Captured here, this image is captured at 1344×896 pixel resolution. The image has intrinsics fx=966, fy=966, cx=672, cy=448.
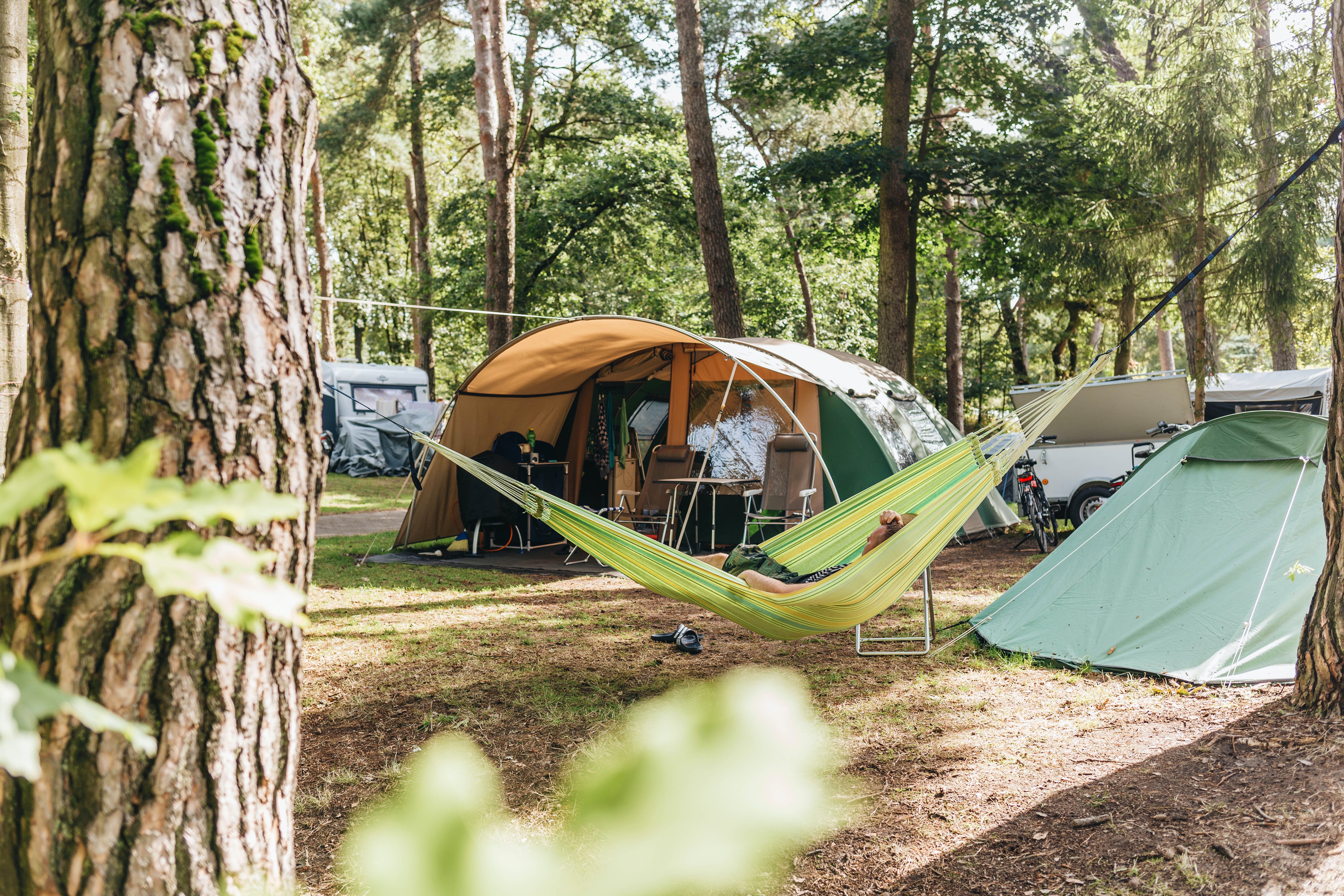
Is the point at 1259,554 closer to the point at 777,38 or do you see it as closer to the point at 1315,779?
the point at 1315,779

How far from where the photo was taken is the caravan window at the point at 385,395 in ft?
41.6

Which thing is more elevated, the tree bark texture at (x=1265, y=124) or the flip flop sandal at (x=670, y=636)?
the tree bark texture at (x=1265, y=124)

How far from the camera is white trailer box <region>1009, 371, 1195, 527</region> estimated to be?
22.6 ft

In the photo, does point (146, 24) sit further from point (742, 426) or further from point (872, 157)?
point (872, 157)

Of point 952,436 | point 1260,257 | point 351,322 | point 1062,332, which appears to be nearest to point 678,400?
point 952,436

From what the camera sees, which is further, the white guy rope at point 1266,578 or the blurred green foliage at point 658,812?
the white guy rope at point 1266,578

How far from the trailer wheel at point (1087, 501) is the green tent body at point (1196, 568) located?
2880mm

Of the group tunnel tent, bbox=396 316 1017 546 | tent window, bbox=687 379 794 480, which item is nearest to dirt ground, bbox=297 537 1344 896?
tunnel tent, bbox=396 316 1017 546

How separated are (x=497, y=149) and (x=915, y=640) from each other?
18.9 feet

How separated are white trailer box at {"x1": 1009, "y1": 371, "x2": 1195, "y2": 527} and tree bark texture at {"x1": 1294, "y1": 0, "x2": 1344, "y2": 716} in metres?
4.33

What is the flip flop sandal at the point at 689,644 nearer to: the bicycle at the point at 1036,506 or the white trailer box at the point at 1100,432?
the bicycle at the point at 1036,506

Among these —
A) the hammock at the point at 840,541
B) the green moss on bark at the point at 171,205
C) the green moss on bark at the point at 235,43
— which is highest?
the green moss on bark at the point at 235,43

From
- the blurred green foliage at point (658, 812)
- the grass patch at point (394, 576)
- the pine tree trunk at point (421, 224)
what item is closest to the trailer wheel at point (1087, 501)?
the grass patch at point (394, 576)

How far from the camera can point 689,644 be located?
421 centimetres
